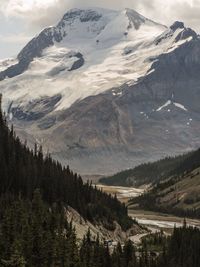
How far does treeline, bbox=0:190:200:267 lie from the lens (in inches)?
5251

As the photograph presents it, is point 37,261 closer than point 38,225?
Yes

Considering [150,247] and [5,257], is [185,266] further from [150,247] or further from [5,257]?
[5,257]

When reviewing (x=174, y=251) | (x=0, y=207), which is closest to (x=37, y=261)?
(x=0, y=207)

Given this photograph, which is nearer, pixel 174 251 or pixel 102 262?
pixel 102 262

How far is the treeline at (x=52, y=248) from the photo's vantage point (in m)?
133

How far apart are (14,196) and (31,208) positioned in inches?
731

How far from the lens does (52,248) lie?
448ft

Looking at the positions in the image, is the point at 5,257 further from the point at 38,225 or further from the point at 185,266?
the point at 185,266

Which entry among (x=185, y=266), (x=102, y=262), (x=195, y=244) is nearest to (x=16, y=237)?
(x=102, y=262)

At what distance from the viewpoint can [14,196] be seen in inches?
7682

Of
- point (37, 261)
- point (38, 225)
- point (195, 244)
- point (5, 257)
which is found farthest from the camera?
point (195, 244)

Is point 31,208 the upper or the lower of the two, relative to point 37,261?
upper

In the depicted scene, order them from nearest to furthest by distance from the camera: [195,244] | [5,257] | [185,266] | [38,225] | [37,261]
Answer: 1. [5,257]
2. [37,261]
3. [38,225]
4. [185,266]
5. [195,244]

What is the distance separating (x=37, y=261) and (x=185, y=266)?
50469mm
